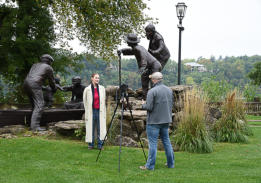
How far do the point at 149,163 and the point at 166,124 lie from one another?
719 millimetres

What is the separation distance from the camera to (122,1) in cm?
1541

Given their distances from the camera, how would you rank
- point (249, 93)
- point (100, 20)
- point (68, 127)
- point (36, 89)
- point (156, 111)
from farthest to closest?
point (249, 93) → point (100, 20) → point (36, 89) → point (68, 127) → point (156, 111)

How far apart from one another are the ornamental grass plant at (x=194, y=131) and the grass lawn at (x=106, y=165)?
29 centimetres

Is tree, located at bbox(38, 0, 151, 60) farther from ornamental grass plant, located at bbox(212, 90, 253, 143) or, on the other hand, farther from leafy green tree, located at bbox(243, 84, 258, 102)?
leafy green tree, located at bbox(243, 84, 258, 102)

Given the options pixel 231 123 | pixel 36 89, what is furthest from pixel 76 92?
pixel 231 123

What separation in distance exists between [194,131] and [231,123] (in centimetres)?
218

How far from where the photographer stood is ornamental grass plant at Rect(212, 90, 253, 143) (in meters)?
9.28

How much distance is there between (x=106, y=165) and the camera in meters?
5.82

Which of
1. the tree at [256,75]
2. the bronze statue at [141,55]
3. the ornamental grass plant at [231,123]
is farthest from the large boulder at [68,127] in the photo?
the tree at [256,75]

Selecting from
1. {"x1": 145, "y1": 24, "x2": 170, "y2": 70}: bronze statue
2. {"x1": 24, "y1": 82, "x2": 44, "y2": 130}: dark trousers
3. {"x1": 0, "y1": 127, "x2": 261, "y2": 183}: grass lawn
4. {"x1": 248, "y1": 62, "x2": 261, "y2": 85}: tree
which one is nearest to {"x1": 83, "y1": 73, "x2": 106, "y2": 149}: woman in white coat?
{"x1": 0, "y1": 127, "x2": 261, "y2": 183}: grass lawn

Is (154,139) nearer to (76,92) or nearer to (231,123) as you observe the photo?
(231,123)

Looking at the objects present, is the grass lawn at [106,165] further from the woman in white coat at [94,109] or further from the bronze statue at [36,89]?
the bronze statue at [36,89]

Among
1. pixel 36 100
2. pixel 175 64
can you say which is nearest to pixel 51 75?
pixel 36 100

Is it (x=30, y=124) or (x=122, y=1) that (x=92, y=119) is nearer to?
(x=30, y=124)
